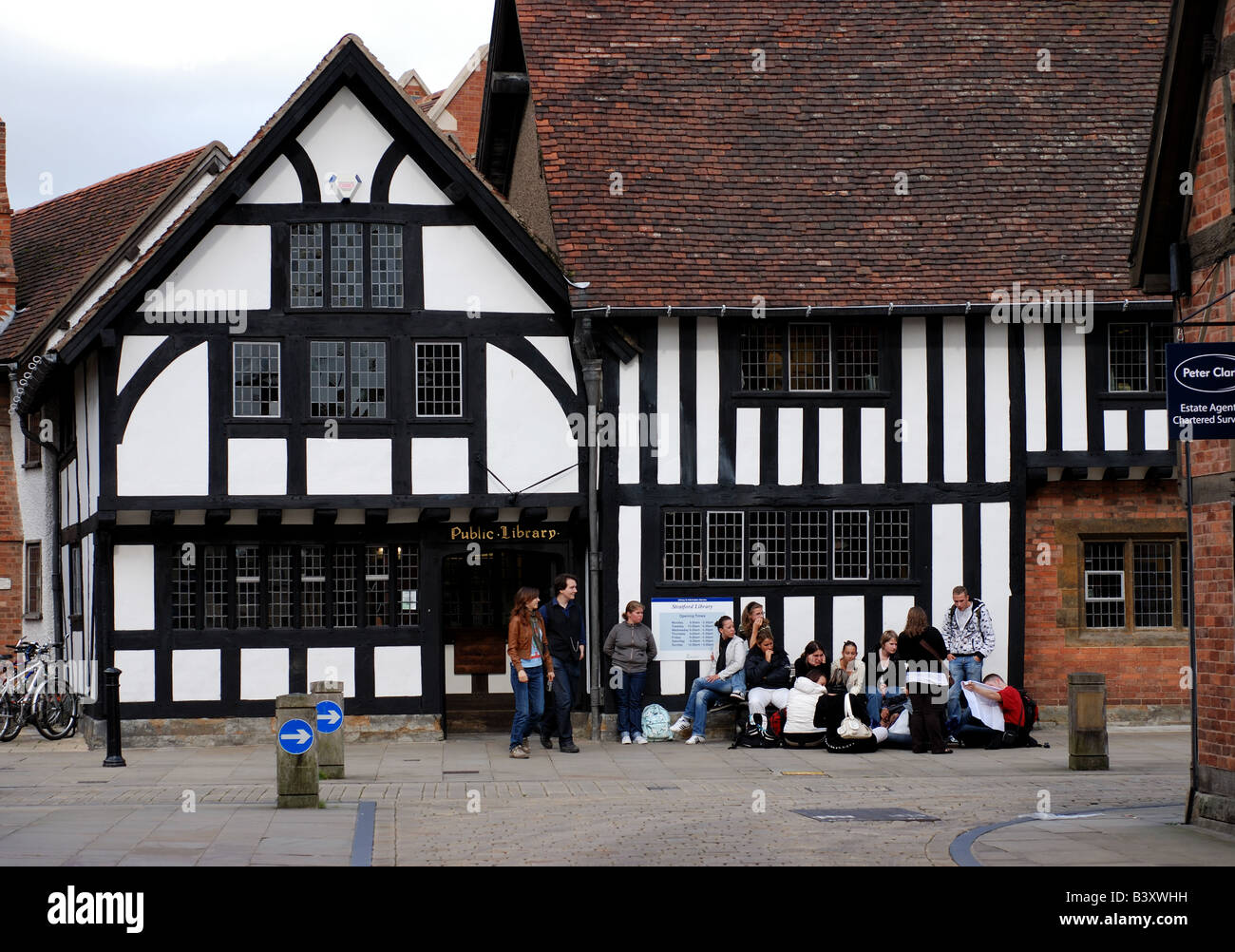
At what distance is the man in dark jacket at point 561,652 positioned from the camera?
2012 centimetres

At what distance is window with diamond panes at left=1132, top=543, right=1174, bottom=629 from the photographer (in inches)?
897

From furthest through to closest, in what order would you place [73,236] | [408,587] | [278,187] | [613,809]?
[73,236]
[408,587]
[278,187]
[613,809]

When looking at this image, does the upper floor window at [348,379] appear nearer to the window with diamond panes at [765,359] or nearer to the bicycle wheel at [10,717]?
the window with diamond panes at [765,359]

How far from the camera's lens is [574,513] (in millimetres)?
22156

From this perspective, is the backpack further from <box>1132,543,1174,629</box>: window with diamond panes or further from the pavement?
<box>1132,543,1174,629</box>: window with diamond panes

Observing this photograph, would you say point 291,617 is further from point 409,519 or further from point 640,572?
point 640,572

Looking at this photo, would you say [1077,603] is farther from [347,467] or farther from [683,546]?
[347,467]

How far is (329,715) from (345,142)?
809 cm

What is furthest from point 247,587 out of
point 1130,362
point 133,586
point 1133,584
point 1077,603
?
point 1130,362

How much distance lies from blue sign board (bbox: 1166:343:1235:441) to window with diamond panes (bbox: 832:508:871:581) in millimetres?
10179

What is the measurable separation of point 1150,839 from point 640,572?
33.8ft

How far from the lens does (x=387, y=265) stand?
21.9 meters

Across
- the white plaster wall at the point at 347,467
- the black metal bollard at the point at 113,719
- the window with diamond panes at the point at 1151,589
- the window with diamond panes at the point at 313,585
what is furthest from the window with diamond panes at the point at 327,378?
the window with diamond panes at the point at 1151,589
